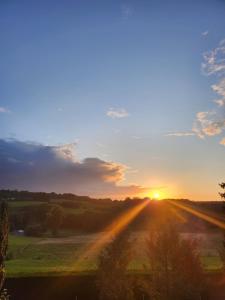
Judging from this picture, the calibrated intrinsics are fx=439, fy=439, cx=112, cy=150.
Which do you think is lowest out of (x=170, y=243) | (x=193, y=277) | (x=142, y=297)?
(x=142, y=297)

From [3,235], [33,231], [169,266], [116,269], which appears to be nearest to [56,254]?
[33,231]

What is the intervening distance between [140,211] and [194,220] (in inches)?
583

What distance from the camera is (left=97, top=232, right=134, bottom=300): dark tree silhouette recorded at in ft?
98.2

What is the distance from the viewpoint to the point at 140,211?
102m

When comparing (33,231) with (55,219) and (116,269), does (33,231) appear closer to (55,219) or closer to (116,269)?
(55,219)

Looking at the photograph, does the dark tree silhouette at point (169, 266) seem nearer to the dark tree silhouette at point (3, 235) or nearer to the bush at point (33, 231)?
the dark tree silhouette at point (3, 235)

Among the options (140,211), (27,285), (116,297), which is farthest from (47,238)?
(116,297)

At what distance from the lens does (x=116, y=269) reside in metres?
30.2

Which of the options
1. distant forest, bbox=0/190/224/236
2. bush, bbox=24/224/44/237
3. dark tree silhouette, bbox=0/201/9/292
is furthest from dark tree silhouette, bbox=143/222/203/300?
bush, bbox=24/224/44/237

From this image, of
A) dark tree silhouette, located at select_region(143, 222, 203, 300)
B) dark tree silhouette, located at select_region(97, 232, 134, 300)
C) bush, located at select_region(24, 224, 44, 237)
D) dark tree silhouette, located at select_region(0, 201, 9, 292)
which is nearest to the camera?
dark tree silhouette, located at select_region(0, 201, 9, 292)

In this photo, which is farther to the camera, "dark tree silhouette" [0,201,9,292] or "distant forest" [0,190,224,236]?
"distant forest" [0,190,224,236]

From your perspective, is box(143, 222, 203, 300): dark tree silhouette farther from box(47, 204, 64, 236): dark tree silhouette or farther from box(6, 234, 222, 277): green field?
box(47, 204, 64, 236): dark tree silhouette

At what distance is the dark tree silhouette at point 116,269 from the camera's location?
29.9m

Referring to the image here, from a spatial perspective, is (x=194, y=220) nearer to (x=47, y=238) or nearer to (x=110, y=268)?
(x=47, y=238)
